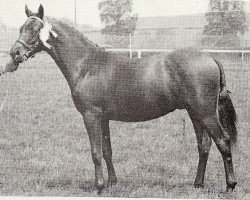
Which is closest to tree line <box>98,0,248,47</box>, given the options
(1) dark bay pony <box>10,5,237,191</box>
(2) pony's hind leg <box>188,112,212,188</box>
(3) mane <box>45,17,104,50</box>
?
(3) mane <box>45,17,104,50</box>

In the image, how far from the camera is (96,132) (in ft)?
15.2

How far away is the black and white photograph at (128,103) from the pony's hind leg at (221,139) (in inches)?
0.5

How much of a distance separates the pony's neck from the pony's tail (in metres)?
1.73

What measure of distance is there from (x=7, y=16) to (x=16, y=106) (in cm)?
231

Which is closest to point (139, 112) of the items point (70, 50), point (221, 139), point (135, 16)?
point (221, 139)

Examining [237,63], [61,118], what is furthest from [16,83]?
[237,63]

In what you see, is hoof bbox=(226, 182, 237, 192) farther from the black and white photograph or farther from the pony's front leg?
the pony's front leg

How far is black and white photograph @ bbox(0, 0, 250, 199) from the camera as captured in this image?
456cm

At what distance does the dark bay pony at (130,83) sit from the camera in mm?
4508

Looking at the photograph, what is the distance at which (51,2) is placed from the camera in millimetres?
5887

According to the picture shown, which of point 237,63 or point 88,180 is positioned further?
point 237,63

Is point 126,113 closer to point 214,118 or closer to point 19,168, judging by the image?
point 214,118

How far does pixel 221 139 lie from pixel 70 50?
213 cm

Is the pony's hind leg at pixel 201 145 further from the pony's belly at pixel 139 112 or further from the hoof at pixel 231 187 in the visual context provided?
the pony's belly at pixel 139 112
